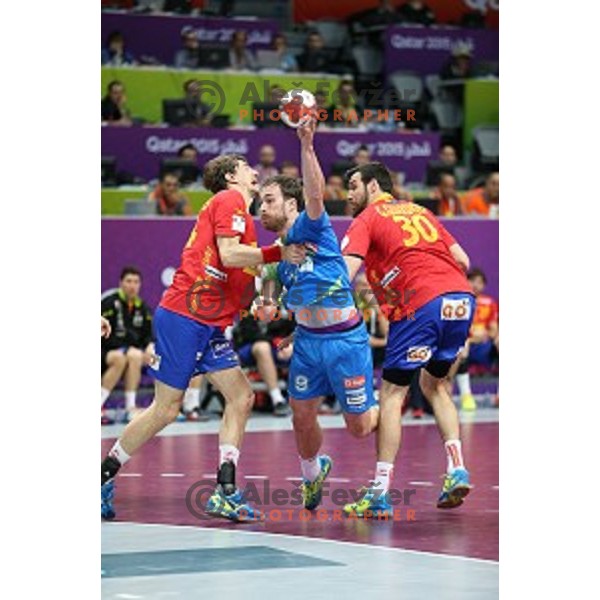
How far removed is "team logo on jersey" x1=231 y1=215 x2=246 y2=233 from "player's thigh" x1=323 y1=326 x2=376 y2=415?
773mm

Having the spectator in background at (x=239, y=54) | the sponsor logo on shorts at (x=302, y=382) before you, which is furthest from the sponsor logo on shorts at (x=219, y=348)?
the spectator in background at (x=239, y=54)

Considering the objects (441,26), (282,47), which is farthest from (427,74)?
(282,47)

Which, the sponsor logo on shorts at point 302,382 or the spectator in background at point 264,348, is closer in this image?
the sponsor logo on shorts at point 302,382

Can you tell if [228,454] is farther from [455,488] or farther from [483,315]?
A: [483,315]

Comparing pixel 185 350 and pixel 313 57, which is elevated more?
pixel 313 57

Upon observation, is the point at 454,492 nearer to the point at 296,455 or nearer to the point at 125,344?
the point at 296,455

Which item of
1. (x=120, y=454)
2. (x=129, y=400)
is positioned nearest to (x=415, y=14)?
(x=129, y=400)

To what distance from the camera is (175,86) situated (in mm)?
20719

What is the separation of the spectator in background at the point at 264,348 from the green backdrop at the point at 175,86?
166 inches

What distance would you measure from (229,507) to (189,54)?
12705mm

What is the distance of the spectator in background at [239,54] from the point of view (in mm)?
21625

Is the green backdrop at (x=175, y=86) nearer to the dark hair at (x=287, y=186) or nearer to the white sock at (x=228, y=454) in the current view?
the dark hair at (x=287, y=186)
